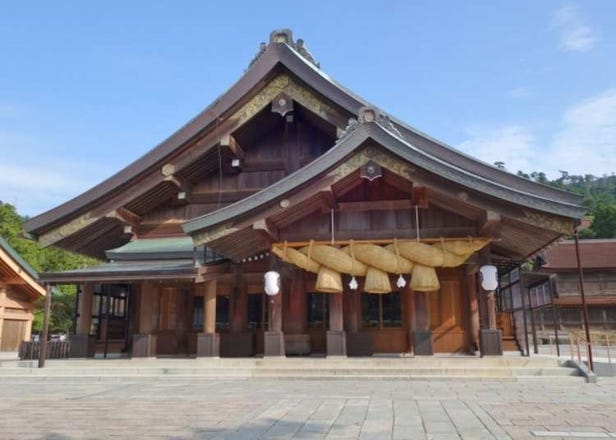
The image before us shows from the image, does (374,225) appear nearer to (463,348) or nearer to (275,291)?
(275,291)

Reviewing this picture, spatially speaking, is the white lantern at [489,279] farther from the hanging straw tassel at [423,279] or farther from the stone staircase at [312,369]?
the stone staircase at [312,369]

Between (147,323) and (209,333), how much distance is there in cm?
208

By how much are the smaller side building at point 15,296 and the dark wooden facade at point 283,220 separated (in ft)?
22.2

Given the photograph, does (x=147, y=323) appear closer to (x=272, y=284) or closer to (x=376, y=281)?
(x=272, y=284)

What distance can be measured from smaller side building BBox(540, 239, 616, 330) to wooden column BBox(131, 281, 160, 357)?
30333 millimetres

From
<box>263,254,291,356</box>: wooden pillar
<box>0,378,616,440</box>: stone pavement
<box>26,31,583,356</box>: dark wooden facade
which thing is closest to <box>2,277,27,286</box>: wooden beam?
<box>26,31,583,356</box>: dark wooden facade

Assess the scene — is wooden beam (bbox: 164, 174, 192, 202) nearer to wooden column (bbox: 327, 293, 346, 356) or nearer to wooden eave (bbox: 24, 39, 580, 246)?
wooden eave (bbox: 24, 39, 580, 246)

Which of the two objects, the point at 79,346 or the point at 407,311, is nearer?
the point at 407,311

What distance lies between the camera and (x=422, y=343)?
1109 cm

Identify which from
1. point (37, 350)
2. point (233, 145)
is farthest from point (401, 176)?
point (37, 350)

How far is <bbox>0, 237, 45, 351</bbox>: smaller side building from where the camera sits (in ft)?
64.5

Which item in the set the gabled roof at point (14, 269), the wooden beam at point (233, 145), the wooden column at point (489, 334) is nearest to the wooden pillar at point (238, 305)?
the wooden beam at point (233, 145)

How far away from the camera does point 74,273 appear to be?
11969 millimetres

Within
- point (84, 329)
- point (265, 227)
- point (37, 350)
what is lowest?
point (37, 350)
